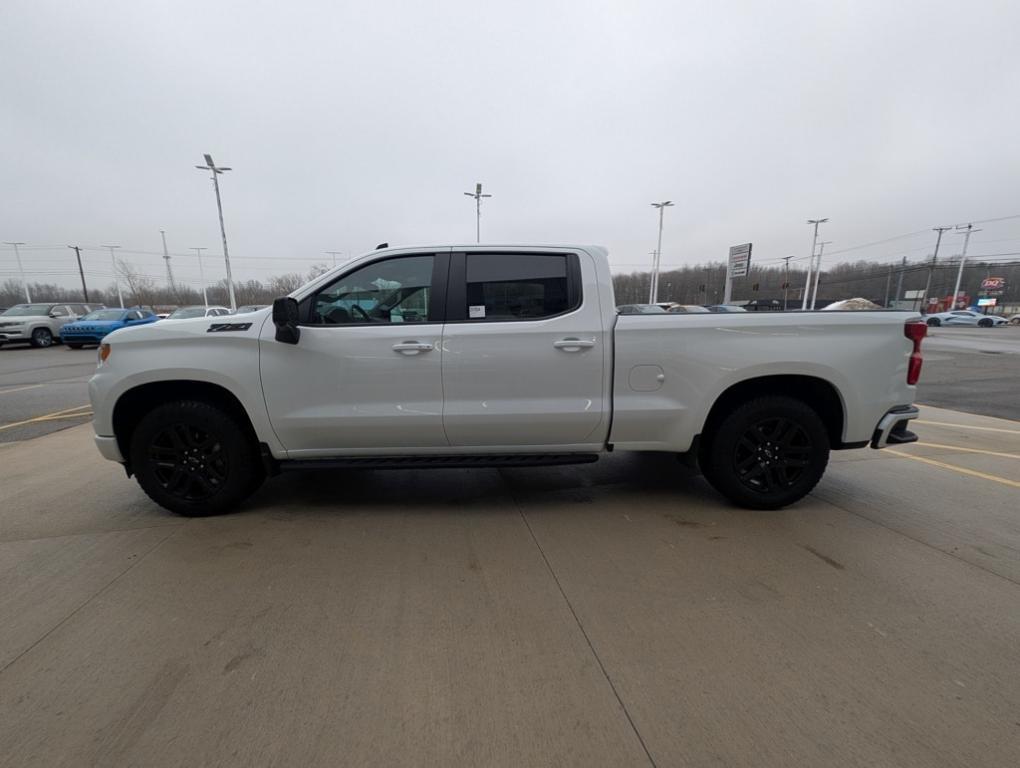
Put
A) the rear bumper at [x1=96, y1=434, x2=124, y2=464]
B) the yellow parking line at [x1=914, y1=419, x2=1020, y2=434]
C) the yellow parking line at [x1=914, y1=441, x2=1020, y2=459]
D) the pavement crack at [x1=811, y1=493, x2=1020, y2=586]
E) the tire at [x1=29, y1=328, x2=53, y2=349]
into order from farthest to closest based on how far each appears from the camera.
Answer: the tire at [x1=29, y1=328, x2=53, y2=349]
the yellow parking line at [x1=914, y1=419, x2=1020, y2=434]
the yellow parking line at [x1=914, y1=441, x2=1020, y2=459]
the rear bumper at [x1=96, y1=434, x2=124, y2=464]
the pavement crack at [x1=811, y1=493, x2=1020, y2=586]

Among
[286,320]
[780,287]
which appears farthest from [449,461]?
[780,287]

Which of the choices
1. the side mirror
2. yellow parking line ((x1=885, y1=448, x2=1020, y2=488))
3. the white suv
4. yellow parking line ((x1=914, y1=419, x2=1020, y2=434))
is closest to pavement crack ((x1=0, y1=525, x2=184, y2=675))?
the side mirror

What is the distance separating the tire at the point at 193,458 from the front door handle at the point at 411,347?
51.7 inches

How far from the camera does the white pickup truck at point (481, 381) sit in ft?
10.9

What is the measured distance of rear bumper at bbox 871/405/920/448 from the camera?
343 centimetres

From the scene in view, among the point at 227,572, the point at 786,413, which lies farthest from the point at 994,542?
the point at 227,572

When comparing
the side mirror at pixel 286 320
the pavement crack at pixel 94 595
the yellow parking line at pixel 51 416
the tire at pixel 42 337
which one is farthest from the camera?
the tire at pixel 42 337

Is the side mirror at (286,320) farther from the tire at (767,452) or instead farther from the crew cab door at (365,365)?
Answer: the tire at (767,452)

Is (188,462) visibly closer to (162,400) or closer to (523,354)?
(162,400)

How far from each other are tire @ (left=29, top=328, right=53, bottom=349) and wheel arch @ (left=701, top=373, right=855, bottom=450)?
82.3 ft

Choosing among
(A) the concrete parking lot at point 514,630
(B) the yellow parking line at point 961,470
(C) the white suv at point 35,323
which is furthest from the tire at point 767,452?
(C) the white suv at point 35,323

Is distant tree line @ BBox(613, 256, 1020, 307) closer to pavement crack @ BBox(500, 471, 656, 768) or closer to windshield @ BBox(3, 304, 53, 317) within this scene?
windshield @ BBox(3, 304, 53, 317)

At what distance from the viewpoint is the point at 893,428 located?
137 inches

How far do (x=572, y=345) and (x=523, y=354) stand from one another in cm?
34
